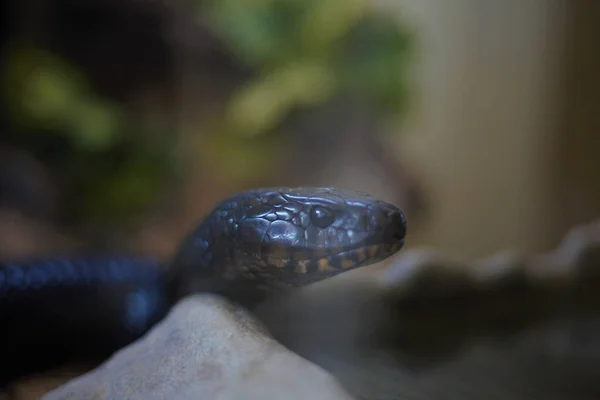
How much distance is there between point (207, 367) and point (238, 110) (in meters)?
2.84

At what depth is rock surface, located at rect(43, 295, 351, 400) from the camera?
824 millimetres

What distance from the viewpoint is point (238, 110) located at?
3.56 metres

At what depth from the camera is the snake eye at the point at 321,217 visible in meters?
1.33

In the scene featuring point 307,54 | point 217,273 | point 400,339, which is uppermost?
point 307,54

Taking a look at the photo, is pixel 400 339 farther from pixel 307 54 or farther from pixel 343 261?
pixel 307 54

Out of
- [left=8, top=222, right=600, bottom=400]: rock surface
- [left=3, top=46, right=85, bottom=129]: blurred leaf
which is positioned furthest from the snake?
[left=3, top=46, right=85, bottom=129]: blurred leaf

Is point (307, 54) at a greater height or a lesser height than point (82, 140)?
greater

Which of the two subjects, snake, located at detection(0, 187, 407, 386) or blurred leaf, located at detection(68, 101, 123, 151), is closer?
snake, located at detection(0, 187, 407, 386)

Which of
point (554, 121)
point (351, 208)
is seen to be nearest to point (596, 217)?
point (554, 121)

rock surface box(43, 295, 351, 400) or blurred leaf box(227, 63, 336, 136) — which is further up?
blurred leaf box(227, 63, 336, 136)

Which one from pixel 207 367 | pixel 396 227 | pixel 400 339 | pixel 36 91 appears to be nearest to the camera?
pixel 207 367

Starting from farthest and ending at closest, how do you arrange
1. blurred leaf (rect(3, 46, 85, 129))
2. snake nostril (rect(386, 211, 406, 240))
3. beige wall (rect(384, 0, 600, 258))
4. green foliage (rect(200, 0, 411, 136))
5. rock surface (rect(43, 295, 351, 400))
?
green foliage (rect(200, 0, 411, 136))
blurred leaf (rect(3, 46, 85, 129))
beige wall (rect(384, 0, 600, 258))
snake nostril (rect(386, 211, 406, 240))
rock surface (rect(43, 295, 351, 400))

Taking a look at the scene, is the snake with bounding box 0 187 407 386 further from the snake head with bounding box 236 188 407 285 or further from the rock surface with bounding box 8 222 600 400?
the rock surface with bounding box 8 222 600 400

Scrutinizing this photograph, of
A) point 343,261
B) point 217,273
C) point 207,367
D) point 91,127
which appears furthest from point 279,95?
point 207,367
